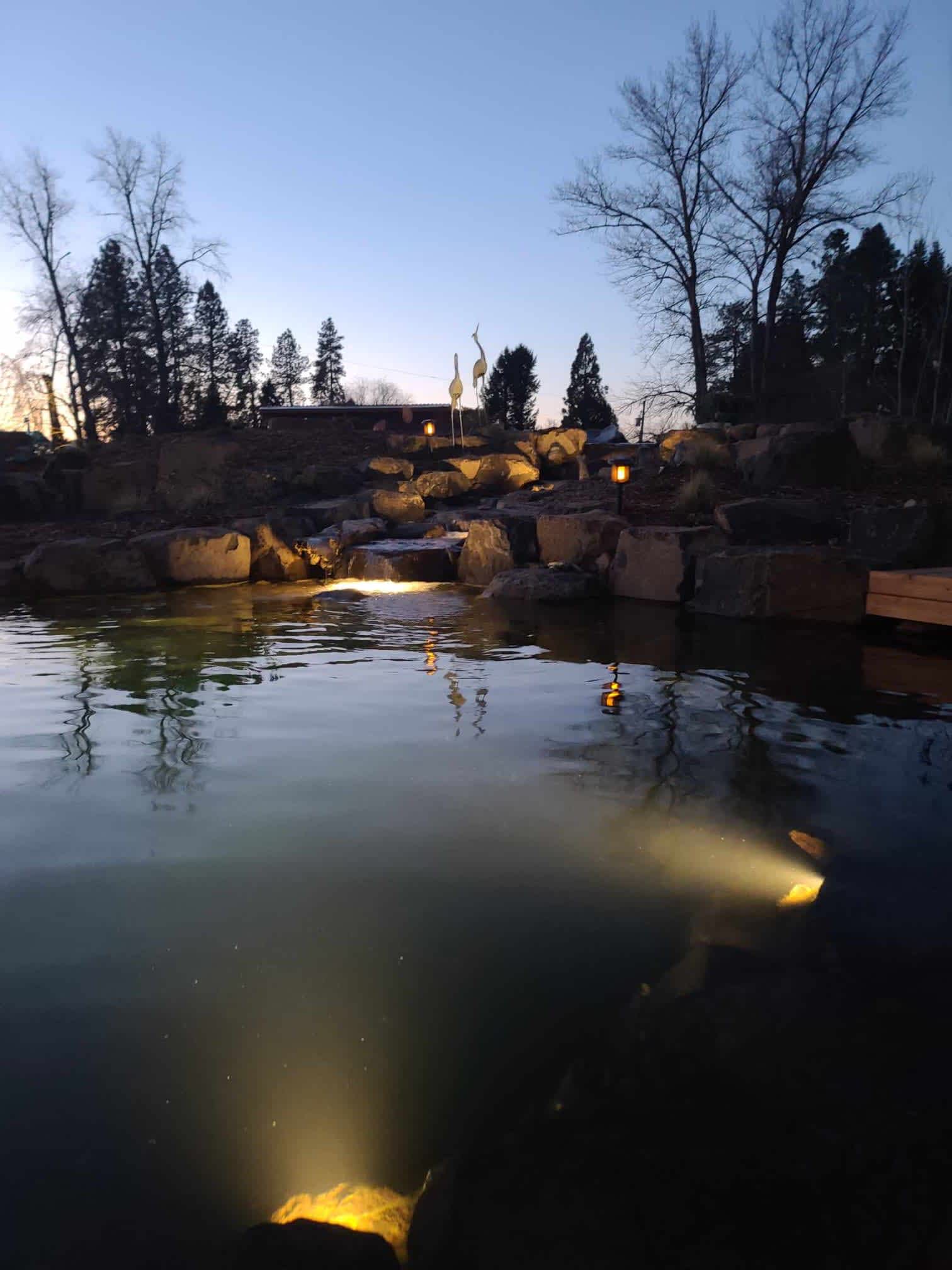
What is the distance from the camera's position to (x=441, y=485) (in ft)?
64.6

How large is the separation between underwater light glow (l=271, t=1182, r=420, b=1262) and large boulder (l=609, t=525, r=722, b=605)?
888 centimetres

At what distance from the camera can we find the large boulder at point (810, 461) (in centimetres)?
1276

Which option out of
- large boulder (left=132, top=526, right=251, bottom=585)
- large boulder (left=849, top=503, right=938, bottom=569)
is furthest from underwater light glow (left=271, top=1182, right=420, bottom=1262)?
large boulder (left=132, top=526, right=251, bottom=585)

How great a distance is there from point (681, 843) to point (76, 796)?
2691 millimetres

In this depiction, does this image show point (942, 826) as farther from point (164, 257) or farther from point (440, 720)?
point (164, 257)

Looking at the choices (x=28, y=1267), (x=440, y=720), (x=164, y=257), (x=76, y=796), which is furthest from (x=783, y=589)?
A: (x=164, y=257)

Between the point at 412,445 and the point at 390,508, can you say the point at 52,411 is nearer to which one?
the point at 412,445

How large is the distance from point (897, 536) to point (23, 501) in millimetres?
17299

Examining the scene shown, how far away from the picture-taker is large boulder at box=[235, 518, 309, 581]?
13.4 m

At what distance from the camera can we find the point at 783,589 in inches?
345

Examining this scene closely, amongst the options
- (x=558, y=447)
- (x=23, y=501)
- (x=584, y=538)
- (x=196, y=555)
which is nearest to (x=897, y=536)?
(x=584, y=538)

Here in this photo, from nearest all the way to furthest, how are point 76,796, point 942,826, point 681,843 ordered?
point 681,843 → point 942,826 → point 76,796

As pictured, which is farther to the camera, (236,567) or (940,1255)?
(236,567)

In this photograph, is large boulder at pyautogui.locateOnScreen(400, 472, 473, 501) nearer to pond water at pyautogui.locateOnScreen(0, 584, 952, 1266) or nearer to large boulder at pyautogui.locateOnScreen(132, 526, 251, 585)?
large boulder at pyautogui.locateOnScreen(132, 526, 251, 585)
